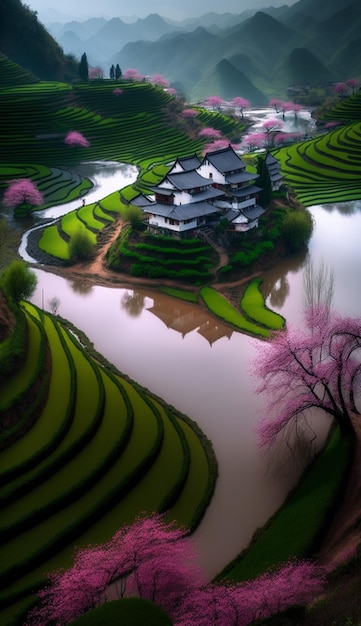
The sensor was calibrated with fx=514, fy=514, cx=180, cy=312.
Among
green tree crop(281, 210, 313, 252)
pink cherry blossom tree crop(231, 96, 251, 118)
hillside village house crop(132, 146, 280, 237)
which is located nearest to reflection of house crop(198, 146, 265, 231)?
hillside village house crop(132, 146, 280, 237)

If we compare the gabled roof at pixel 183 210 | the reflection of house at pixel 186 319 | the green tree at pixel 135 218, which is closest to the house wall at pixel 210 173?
the gabled roof at pixel 183 210

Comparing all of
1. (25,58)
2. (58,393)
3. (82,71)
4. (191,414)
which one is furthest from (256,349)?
(25,58)

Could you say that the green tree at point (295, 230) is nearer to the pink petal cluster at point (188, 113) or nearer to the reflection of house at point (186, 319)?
the reflection of house at point (186, 319)

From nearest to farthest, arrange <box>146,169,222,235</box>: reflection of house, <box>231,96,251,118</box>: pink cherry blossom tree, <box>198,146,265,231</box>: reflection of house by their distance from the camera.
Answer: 1. <box>146,169,222,235</box>: reflection of house
2. <box>198,146,265,231</box>: reflection of house
3. <box>231,96,251,118</box>: pink cherry blossom tree

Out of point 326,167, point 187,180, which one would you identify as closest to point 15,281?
point 187,180

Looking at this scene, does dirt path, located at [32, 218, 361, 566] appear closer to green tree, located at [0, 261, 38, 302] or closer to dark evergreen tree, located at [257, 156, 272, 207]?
dark evergreen tree, located at [257, 156, 272, 207]

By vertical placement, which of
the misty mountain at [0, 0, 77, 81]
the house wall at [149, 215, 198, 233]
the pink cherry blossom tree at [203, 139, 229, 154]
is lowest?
the house wall at [149, 215, 198, 233]

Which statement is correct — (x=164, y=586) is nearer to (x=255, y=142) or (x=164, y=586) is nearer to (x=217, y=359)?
(x=217, y=359)
